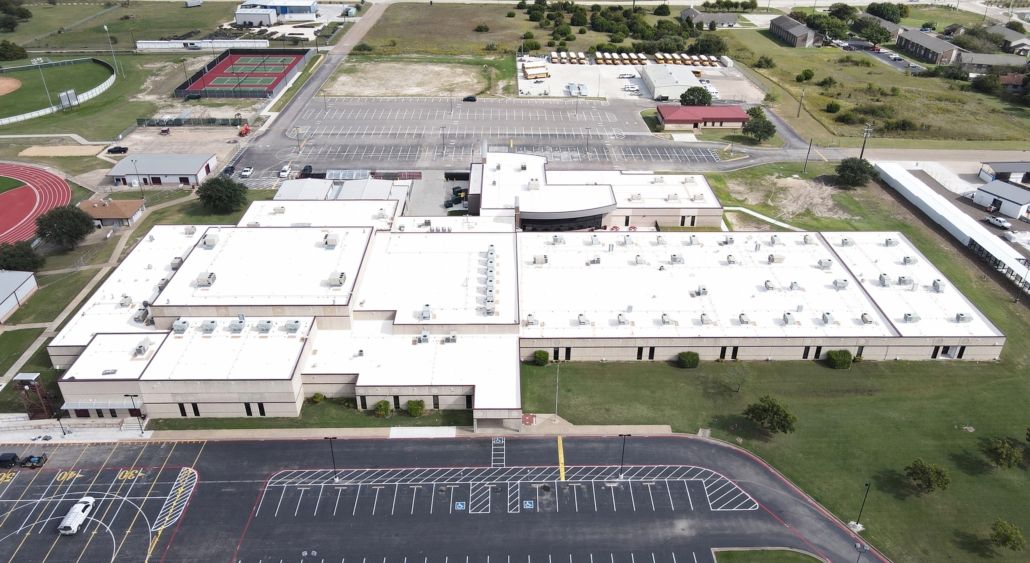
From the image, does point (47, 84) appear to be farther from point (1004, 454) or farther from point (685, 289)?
point (1004, 454)

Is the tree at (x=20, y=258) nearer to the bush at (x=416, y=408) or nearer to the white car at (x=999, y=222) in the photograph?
the bush at (x=416, y=408)

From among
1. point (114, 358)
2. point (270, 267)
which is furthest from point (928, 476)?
point (114, 358)

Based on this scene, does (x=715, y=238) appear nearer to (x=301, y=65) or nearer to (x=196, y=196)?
(x=196, y=196)

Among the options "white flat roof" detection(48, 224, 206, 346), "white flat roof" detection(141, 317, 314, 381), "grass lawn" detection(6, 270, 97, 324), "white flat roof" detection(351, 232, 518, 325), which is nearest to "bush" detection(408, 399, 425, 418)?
"white flat roof" detection(351, 232, 518, 325)

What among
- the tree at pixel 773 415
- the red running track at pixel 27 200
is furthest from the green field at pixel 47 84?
the tree at pixel 773 415

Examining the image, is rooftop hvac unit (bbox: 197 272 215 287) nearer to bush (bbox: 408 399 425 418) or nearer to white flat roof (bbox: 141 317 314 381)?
white flat roof (bbox: 141 317 314 381)

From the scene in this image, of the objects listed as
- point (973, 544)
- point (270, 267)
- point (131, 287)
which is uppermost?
point (270, 267)
